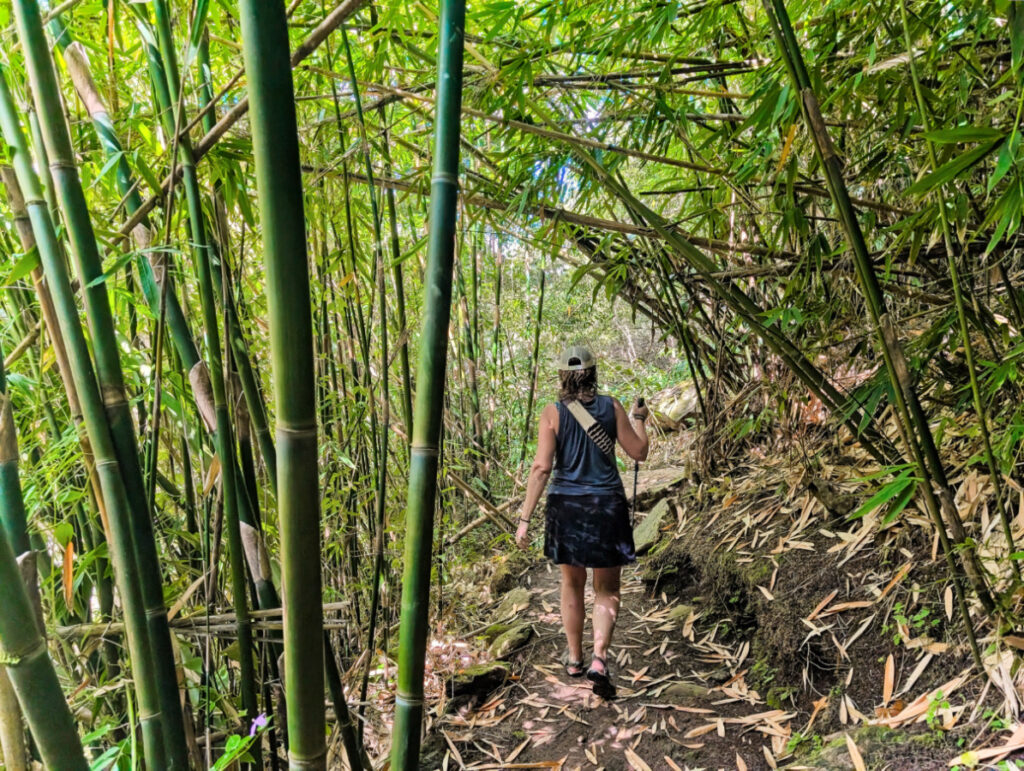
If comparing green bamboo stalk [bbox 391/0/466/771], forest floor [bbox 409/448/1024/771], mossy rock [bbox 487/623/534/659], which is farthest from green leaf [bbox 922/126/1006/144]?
mossy rock [bbox 487/623/534/659]

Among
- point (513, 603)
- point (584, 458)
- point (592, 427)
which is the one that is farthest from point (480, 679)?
point (592, 427)

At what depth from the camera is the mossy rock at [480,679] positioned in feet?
7.48

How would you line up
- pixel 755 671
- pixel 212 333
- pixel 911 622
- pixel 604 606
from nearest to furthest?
pixel 212 333 < pixel 911 622 < pixel 755 671 < pixel 604 606

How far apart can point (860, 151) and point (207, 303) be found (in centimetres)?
159

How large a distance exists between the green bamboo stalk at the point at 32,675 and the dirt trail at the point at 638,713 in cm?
165

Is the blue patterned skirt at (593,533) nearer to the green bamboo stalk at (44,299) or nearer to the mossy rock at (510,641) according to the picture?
the mossy rock at (510,641)

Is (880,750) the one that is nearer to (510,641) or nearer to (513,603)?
(510,641)

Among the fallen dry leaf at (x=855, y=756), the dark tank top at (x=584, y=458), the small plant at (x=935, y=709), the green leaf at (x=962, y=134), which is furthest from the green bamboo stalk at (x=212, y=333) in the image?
the dark tank top at (x=584, y=458)

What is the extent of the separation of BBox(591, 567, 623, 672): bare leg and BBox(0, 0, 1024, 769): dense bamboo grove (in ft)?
2.18

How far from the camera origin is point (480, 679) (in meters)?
2.33

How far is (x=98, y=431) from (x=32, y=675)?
0.80 feet

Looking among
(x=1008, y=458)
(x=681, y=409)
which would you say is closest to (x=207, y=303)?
(x=1008, y=458)

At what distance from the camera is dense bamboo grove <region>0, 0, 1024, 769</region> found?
0.60 meters

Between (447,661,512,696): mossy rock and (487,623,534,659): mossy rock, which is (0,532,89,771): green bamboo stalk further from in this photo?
(487,623,534,659): mossy rock
